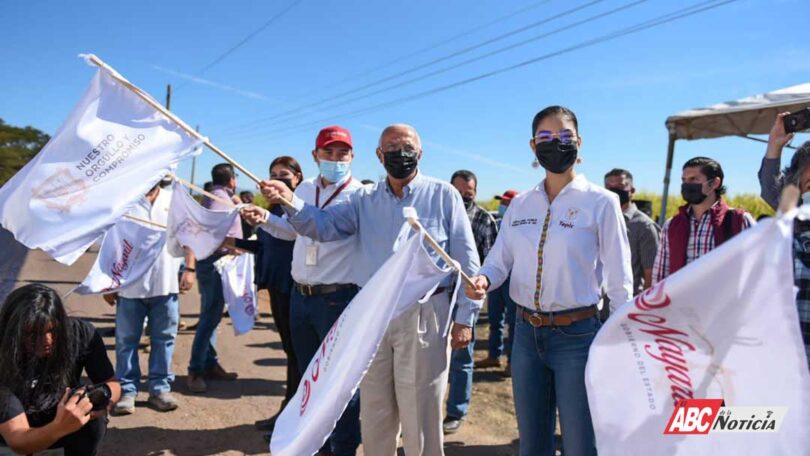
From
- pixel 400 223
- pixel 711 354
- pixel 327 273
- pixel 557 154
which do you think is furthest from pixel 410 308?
pixel 711 354

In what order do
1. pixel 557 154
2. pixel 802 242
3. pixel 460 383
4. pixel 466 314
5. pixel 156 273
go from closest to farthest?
pixel 802 242
pixel 557 154
pixel 466 314
pixel 460 383
pixel 156 273

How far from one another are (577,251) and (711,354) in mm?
910

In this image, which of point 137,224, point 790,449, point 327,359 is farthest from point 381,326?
point 137,224

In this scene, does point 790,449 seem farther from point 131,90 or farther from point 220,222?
point 220,222

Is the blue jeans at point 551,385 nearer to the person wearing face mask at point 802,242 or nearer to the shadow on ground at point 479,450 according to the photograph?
the person wearing face mask at point 802,242

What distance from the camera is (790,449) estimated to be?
5.41 ft

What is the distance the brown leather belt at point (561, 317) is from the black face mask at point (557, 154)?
672 millimetres

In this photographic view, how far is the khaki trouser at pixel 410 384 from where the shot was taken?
301 cm

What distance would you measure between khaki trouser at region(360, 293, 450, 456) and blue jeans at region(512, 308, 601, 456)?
17.6 inches

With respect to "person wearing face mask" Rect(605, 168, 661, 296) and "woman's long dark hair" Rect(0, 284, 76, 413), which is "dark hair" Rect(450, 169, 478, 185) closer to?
"person wearing face mask" Rect(605, 168, 661, 296)

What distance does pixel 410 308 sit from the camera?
9.86 ft

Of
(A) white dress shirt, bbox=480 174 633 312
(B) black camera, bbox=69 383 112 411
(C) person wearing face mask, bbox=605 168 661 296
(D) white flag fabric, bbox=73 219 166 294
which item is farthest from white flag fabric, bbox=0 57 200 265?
(C) person wearing face mask, bbox=605 168 661 296

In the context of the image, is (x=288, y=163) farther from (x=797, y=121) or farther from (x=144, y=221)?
(x=797, y=121)

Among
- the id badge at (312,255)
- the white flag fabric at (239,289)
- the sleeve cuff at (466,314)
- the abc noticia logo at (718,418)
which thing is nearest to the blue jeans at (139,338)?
the white flag fabric at (239,289)
